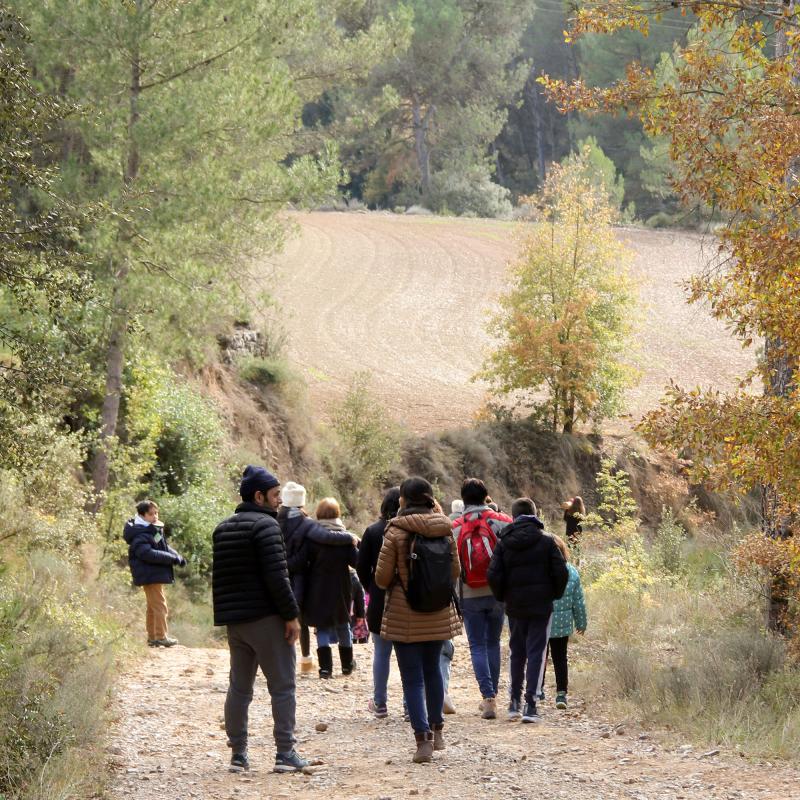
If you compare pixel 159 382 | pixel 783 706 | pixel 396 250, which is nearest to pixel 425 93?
pixel 396 250

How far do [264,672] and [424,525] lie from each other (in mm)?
1521

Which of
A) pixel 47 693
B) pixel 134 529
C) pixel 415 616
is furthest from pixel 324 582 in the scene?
pixel 134 529

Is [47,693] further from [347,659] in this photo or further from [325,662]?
[347,659]

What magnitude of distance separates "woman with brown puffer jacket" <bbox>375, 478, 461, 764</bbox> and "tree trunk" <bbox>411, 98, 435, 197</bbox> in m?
69.8

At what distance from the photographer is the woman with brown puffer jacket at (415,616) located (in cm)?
833

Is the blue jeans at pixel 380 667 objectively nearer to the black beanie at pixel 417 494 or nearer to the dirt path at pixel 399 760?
the dirt path at pixel 399 760

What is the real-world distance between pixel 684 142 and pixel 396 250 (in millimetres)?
51366

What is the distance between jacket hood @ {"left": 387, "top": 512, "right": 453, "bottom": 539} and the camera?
830 centimetres

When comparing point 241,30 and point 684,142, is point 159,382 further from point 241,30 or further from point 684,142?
point 684,142

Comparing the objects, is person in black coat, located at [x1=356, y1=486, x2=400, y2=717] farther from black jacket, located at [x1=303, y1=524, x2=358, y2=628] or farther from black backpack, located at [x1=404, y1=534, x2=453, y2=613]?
black backpack, located at [x1=404, y1=534, x2=453, y2=613]

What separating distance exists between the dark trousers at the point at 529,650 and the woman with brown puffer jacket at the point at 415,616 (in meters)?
1.55

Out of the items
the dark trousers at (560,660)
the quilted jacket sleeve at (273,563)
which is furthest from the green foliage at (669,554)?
the quilted jacket sleeve at (273,563)

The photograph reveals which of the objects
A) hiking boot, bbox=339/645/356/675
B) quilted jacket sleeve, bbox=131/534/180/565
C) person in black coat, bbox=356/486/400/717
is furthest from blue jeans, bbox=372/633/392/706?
quilted jacket sleeve, bbox=131/534/180/565

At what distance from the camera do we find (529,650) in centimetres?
990
